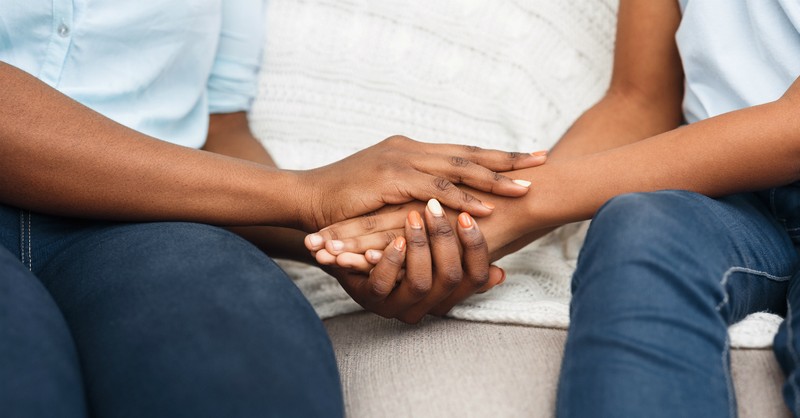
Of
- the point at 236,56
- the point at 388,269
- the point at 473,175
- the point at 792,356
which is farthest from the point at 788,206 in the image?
the point at 236,56

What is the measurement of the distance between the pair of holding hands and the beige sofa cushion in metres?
0.06

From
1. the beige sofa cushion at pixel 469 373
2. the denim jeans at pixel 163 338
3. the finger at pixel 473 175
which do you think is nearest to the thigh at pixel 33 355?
the denim jeans at pixel 163 338

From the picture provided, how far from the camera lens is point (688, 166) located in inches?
38.0

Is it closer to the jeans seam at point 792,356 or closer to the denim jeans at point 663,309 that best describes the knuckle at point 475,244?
the denim jeans at point 663,309

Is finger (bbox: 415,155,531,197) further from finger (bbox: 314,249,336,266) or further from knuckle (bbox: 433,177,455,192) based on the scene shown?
finger (bbox: 314,249,336,266)

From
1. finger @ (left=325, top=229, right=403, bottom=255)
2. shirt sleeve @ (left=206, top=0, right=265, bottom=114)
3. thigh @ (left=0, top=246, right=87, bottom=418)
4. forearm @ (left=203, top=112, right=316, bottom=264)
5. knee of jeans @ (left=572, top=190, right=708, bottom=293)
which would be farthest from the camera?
shirt sleeve @ (left=206, top=0, right=265, bottom=114)

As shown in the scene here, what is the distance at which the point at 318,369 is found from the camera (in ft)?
2.51

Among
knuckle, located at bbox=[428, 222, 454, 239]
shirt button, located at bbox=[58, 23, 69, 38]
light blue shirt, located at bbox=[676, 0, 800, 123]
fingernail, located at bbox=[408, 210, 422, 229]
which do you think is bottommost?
knuckle, located at bbox=[428, 222, 454, 239]

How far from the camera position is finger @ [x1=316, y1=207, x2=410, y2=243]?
102 centimetres

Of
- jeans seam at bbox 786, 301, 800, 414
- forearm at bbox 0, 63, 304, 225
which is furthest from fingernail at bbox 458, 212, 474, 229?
jeans seam at bbox 786, 301, 800, 414

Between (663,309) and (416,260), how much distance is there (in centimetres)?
32

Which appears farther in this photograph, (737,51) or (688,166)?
(737,51)

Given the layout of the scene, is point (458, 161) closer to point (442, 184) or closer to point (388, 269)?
point (442, 184)

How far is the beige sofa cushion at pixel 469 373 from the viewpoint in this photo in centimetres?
83
